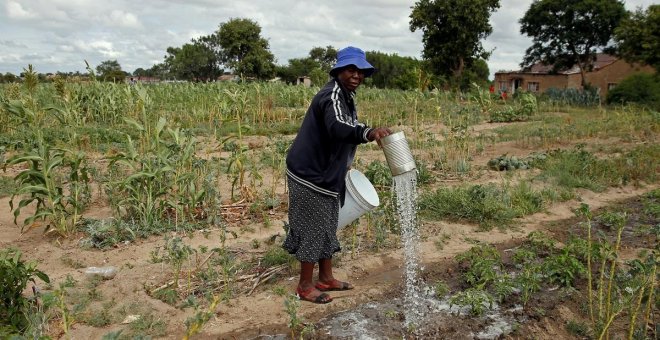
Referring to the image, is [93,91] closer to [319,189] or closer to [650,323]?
[319,189]

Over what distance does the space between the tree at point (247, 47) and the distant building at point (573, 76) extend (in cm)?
1488

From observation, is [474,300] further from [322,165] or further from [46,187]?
[46,187]

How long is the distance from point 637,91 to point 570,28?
521 cm

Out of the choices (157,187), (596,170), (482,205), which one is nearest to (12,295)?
(157,187)

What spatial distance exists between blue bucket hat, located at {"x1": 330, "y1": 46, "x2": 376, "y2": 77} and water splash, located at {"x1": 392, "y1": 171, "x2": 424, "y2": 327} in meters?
0.60

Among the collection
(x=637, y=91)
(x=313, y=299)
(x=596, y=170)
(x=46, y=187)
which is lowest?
(x=313, y=299)

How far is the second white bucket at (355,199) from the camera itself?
3053mm

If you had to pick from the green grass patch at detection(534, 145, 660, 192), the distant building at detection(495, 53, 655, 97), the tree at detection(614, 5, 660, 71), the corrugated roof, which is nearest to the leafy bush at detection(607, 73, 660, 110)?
the distant building at detection(495, 53, 655, 97)

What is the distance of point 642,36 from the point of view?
618 inches

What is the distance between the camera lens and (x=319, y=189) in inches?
111

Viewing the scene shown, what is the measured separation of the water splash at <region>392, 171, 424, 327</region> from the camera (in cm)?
282

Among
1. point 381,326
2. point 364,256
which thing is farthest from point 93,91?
point 381,326

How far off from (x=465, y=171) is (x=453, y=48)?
755 inches

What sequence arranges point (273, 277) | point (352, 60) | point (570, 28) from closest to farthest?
point (352, 60) → point (273, 277) → point (570, 28)
